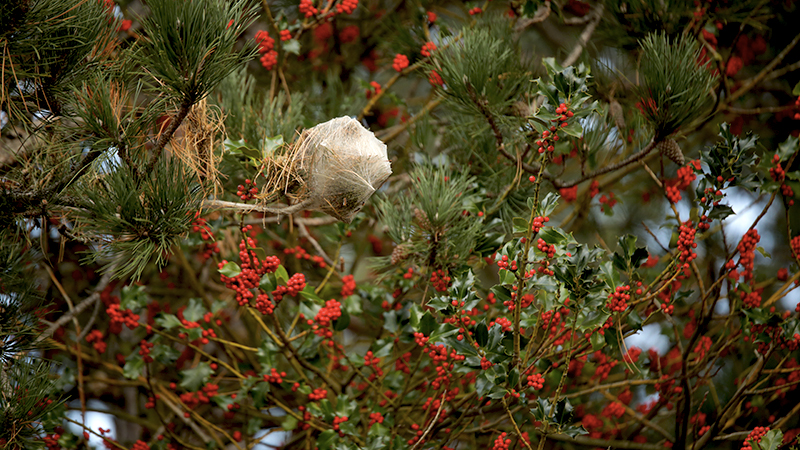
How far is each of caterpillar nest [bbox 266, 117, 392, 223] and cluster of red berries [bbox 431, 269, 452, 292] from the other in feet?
0.76

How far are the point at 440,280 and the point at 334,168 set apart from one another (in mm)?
330

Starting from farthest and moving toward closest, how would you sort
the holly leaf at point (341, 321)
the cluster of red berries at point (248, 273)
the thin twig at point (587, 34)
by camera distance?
the thin twig at point (587, 34) → the holly leaf at point (341, 321) → the cluster of red berries at point (248, 273)

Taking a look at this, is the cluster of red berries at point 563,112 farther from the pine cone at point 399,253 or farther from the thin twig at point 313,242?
the thin twig at point 313,242

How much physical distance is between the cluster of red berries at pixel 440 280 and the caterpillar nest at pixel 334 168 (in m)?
0.23

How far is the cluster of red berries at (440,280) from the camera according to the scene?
114 centimetres

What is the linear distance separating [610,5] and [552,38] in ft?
3.33

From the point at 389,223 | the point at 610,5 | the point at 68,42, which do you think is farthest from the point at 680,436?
the point at 68,42

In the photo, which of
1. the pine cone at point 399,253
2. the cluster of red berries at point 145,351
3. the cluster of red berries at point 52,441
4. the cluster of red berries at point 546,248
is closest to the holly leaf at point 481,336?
the cluster of red berries at point 546,248

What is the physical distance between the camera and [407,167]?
154 centimetres

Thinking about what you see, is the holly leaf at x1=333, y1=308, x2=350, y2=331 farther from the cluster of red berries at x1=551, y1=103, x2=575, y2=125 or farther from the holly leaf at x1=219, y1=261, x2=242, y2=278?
the cluster of red berries at x1=551, y1=103, x2=575, y2=125

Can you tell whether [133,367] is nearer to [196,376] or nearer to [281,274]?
[196,376]

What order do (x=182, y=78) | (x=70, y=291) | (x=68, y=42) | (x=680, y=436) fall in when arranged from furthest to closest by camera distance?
(x=70, y=291)
(x=680, y=436)
(x=68, y=42)
(x=182, y=78)

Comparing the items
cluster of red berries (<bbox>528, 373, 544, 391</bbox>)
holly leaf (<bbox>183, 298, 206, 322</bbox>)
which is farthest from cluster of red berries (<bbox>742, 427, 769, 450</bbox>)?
holly leaf (<bbox>183, 298, 206, 322</bbox>)

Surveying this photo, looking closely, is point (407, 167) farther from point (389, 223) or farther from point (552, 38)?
point (552, 38)
